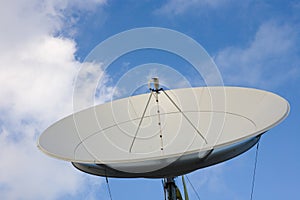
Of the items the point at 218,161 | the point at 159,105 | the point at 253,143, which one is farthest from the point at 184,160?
the point at 159,105

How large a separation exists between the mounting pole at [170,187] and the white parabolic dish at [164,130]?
750mm

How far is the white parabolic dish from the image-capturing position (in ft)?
35.6

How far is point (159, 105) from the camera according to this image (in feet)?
50.4

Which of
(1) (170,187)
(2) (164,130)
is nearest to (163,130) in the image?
(2) (164,130)

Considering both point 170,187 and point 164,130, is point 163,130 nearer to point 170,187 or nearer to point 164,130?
point 164,130

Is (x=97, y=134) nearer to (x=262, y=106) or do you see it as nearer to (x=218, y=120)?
(x=218, y=120)

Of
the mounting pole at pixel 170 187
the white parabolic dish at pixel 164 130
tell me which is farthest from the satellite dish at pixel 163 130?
the mounting pole at pixel 170 187

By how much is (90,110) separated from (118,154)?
7.08 ft

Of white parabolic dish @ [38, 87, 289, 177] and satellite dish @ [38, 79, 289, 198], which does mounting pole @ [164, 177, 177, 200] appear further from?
satellite dish @ [38, 79, 289, 198]

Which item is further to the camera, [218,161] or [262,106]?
[262,106]

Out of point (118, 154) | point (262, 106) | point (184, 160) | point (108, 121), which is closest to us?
point (184, 160)

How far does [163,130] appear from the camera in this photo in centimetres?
1469

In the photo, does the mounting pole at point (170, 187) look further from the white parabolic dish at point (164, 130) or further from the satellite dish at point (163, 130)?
the satellite dish at point (163, 130)

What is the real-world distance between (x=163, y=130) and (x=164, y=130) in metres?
0.03
